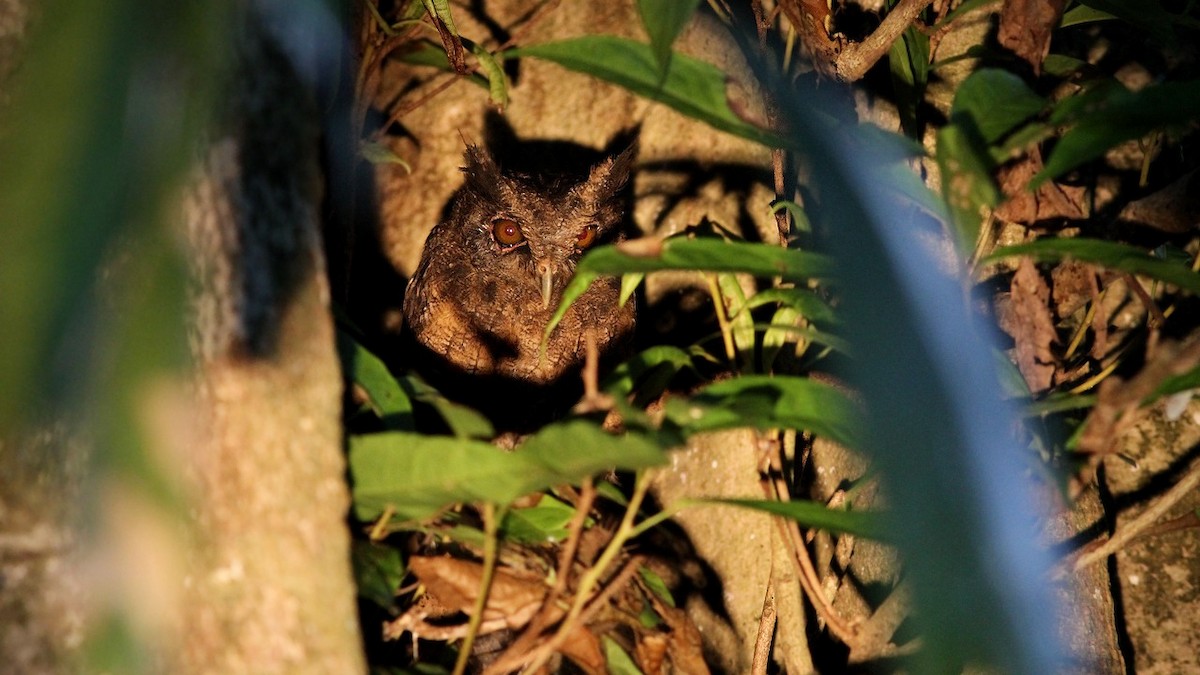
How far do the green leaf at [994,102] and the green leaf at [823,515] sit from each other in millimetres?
493

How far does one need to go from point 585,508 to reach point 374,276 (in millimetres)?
2216

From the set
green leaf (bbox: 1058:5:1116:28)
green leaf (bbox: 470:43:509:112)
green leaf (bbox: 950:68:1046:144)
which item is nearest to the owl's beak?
green leaf (bbox: 470:43:509:112)

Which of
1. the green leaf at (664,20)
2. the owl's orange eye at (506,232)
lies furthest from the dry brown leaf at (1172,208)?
the owl's orange eye at (506,232)

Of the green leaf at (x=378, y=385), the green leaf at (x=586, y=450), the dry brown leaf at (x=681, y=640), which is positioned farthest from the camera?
the dry brown leaf at (x=681, y=640)

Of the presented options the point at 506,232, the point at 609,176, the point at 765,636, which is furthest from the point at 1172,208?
the point at 506,232

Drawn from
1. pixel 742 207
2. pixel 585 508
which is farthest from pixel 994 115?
pixel 742 207

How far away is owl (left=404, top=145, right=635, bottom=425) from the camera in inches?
112

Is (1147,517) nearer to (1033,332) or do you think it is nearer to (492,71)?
(1033,332)

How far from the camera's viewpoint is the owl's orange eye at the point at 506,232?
287cm

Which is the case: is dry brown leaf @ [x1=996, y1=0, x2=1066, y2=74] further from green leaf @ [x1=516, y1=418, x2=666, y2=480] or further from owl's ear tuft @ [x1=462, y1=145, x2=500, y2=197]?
owl's ear tuft @ [x1=462, y1=145, x2=500, y2=197]

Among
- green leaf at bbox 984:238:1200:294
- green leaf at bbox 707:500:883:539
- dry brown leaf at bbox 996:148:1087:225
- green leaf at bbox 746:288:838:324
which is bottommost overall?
green leaf at bbox 707:500:883:539

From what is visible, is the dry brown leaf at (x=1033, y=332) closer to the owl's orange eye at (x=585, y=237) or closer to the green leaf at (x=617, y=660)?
the green leaf at (x=617, y=660)

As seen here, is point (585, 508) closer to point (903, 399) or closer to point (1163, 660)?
point (903, 399)

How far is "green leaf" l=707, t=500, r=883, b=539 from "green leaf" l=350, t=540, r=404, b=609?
1.50ft
